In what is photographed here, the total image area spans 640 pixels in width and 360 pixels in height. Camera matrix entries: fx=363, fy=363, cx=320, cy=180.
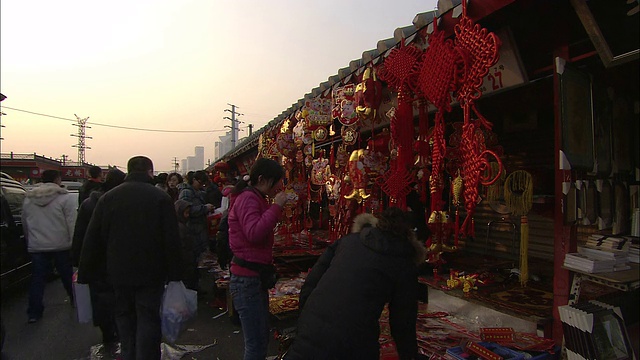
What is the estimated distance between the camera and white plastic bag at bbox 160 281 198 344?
8.97ft

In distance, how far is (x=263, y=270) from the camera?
254 centimetres

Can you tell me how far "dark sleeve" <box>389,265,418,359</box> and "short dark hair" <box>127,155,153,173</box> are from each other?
2.15m

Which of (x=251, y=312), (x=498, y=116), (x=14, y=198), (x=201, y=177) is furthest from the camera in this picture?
(x=201, y=177)

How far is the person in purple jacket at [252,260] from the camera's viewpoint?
8.05 feet

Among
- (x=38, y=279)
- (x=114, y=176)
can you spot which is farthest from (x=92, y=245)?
(x=38, y=279)

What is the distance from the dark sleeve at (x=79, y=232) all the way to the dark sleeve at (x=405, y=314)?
9.38 feet

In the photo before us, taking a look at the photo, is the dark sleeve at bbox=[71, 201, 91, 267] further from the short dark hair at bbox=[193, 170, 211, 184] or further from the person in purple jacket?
the short dark hair at bbox=[193, 170, 211, 184]

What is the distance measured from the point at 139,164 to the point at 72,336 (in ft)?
8.75

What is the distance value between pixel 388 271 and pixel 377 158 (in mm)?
2451

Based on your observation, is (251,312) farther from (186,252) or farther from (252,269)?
(186,252)

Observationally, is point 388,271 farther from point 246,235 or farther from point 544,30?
point 544,30

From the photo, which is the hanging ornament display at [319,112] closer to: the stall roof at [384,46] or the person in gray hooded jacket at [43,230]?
the stall roof at [384,46]

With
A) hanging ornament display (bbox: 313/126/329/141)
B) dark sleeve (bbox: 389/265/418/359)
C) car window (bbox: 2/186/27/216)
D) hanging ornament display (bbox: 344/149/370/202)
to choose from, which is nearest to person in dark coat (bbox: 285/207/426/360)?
dark sleeve (bbox: 389/265/418/359)

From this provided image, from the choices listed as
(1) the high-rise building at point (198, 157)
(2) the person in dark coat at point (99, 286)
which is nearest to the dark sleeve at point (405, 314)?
(2) the person in dark coat at point (99, 286)
